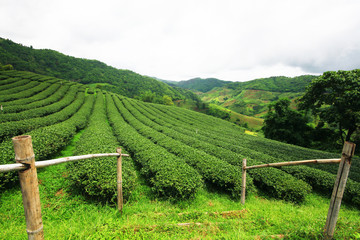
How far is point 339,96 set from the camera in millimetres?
11625

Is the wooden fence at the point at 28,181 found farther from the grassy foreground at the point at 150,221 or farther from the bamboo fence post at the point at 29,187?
the grassy foreground at the point at 150,221

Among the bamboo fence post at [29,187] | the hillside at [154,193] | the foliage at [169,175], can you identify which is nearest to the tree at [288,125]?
the hillside at [154,193]

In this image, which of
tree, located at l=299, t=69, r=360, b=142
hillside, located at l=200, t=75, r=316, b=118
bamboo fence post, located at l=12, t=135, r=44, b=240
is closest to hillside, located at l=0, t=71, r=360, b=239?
bamboo fence post, located at l=12, t=135, r=44, b=240

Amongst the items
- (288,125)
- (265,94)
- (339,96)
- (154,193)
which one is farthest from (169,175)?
(265,94)

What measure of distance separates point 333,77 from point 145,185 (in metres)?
17.0

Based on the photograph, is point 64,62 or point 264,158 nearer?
point 264,158

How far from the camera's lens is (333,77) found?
11.8 meters

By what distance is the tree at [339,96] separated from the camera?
10.7 metres

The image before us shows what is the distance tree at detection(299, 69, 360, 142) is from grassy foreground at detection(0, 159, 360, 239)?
11.7m

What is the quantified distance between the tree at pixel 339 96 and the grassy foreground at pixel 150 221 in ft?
38.2

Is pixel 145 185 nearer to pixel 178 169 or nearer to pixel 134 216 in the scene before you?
pixel 178 169

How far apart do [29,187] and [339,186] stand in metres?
5.01

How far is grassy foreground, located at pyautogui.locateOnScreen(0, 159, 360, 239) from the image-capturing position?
2.89 meters

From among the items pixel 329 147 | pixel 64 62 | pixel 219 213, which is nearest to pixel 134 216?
pixel 219 213
